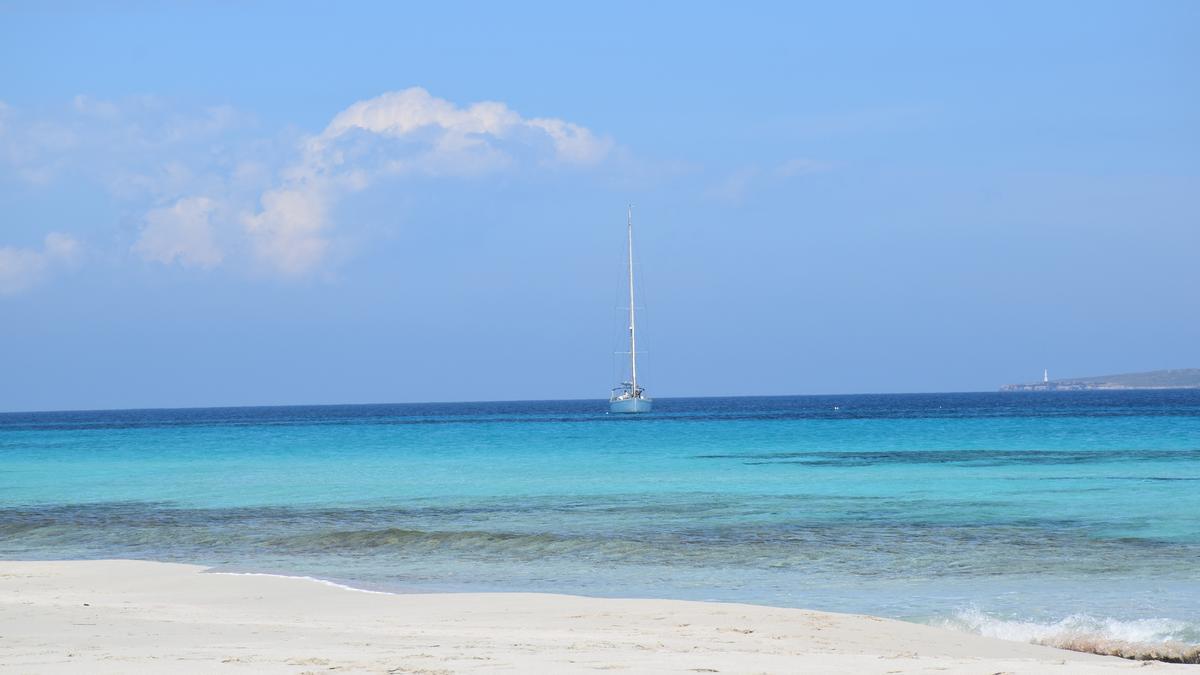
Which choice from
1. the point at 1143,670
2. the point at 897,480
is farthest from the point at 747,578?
the point at 897,480

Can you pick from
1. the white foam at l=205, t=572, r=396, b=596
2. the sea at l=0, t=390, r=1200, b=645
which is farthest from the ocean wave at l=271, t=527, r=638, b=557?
the white foam at l=205, t=572, r=396, b=596

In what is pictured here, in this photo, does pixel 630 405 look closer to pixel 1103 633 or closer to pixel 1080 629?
pixel 1080 629

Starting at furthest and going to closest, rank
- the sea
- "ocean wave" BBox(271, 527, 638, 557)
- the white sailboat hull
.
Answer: the white sailboat hull < "ocean wave" BBox(271, 527, 638, 557) < the sea

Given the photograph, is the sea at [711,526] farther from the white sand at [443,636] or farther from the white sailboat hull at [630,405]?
the white sailboat hull at [630,405]

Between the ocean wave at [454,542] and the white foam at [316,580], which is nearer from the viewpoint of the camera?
the white foam at [316,580]

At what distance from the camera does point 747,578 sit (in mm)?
15664

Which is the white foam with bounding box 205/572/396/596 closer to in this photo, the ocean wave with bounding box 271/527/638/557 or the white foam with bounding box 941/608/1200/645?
the ocean wave with bounding box 271/527/638/557

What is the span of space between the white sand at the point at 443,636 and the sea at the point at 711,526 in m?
1.48

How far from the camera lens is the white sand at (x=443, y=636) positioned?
9.12 meters

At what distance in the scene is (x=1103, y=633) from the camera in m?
11.8

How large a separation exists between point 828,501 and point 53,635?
17443 mm

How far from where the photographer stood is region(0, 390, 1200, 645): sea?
47.5ft

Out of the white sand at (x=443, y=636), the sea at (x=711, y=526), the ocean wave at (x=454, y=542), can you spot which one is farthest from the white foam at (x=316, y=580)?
the ocean wave at (x=454, y=542)

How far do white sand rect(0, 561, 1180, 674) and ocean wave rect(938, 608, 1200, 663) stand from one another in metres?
0.43
